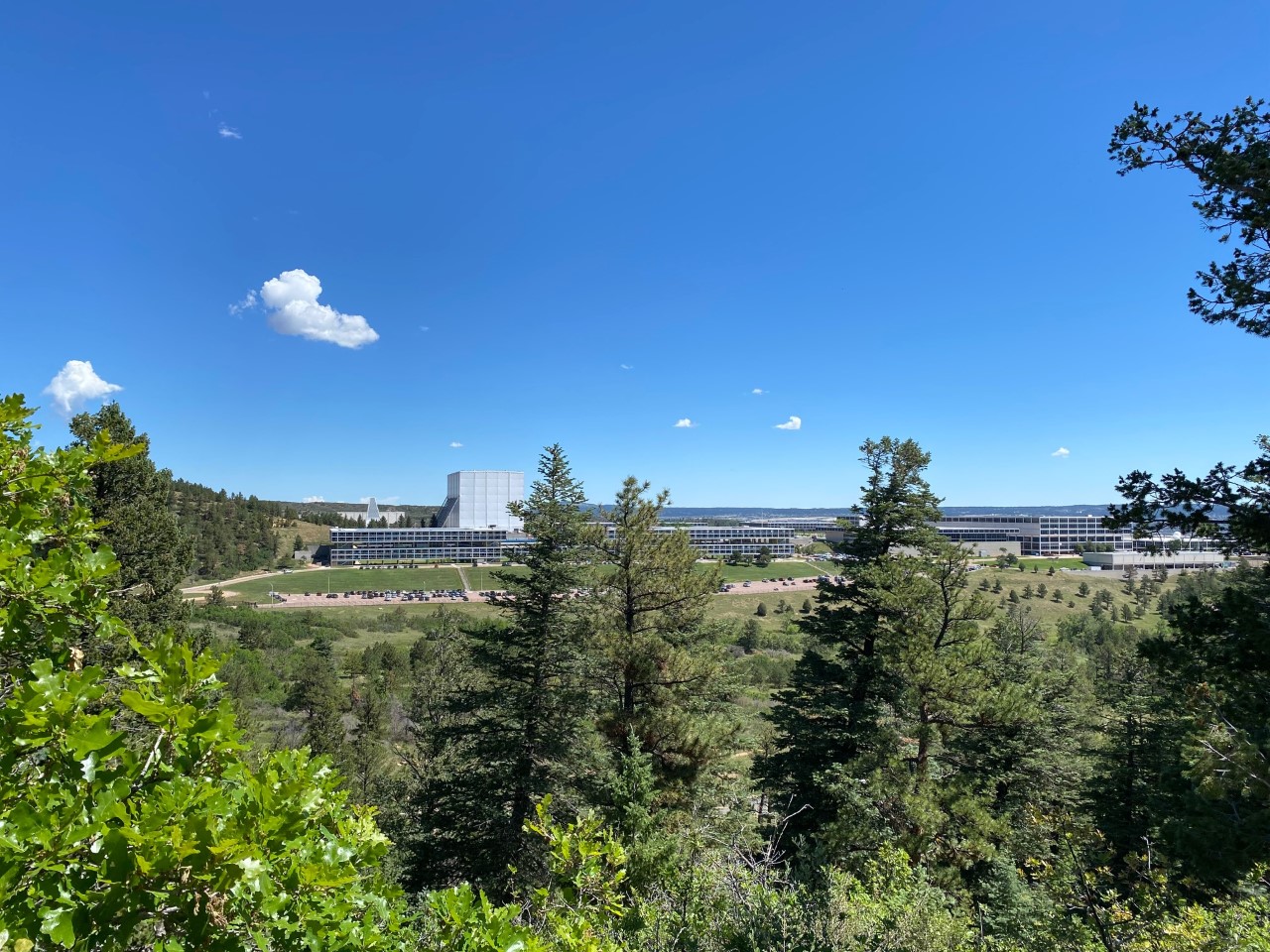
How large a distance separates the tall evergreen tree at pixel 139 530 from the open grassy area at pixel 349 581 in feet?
273

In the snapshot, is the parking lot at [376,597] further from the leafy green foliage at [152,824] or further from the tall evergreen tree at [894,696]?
the leafy green foliage at [152,824]

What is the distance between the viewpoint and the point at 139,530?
12.7 metres

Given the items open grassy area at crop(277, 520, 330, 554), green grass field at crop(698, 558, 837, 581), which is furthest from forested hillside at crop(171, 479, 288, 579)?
green grass field at crop(698, 558, 837, 581)

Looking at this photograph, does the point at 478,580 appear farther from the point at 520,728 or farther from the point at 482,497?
the point at 520,728

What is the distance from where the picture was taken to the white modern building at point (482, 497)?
130 m

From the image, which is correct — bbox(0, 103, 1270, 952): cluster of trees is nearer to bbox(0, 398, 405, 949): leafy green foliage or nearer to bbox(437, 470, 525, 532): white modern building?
bbox(0, 398, 405, 949): leafy green foliage

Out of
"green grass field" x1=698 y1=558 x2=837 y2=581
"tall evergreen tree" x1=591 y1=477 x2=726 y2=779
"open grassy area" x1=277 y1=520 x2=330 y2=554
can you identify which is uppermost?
"tall evergreen tree" x1=591 y1=477 x2=726 y2=779

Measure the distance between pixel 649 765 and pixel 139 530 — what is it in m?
12.4

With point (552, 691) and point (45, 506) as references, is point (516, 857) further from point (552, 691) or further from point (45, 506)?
point (45, 506)

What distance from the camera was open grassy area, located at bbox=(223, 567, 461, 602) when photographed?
299 feet

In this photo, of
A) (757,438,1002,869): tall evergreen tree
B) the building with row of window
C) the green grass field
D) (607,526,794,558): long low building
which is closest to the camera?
(757,438,1002,869): tall evergreen tree

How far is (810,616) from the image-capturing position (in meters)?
15.9

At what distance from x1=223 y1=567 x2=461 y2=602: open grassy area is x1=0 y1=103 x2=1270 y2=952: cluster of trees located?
7514 centimetres

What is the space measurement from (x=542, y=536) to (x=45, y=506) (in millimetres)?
11087
